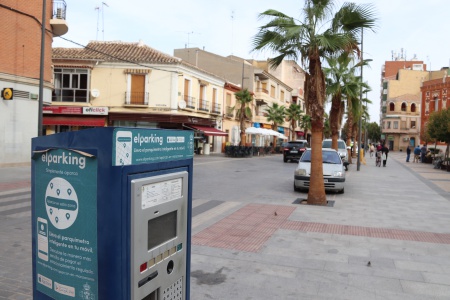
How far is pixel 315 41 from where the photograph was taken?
10023mm

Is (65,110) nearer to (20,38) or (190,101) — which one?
(190,101)

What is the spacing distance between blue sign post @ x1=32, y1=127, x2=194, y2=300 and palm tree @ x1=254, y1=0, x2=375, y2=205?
25.6 ft

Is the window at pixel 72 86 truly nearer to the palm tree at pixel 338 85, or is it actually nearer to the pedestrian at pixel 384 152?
the palm tree at pixel 338 85

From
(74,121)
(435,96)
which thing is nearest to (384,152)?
(74,121)

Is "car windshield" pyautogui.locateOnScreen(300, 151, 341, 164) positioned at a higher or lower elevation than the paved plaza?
higher

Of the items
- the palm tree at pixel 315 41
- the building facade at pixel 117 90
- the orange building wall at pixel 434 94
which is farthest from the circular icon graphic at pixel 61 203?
the orange building wall at pixel 434 94

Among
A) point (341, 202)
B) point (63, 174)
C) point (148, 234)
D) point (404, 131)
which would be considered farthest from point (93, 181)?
point (404, 131)

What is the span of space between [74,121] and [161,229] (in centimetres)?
3073

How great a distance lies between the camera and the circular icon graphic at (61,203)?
2504mm

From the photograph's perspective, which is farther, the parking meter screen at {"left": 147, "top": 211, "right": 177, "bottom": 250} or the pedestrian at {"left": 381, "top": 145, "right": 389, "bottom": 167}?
the pedestrian at {"left": 381, "top": 145, "right": 389, "bottom": 167}

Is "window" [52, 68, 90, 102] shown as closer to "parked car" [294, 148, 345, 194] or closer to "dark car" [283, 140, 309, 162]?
"dark car" [283, 140, 309, 162]

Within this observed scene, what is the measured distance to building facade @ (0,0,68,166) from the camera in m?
17.3

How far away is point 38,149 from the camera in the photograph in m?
2.68

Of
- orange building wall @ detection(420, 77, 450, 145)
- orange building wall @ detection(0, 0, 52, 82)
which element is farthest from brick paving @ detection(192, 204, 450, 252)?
orange building wall @ detection(420, 77, 450, 145)
